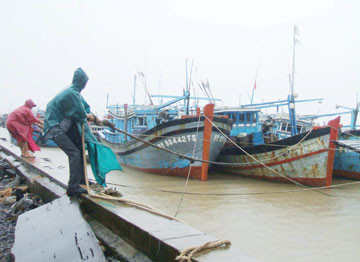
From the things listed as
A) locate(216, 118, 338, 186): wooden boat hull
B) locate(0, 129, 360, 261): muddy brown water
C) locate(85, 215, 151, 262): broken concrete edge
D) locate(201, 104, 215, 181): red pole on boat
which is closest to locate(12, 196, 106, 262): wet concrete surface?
locate(85, 215, 151, 262): broken concrete edge

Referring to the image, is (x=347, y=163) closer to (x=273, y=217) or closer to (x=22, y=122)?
(x=273, y=217)

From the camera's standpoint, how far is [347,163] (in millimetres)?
11195

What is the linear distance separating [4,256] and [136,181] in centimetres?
658

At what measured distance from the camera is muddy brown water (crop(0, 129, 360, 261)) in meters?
4.13

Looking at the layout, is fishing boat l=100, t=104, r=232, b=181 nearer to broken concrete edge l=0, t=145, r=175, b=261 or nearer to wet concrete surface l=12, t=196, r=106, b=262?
broken concrete edge l=0, t=145, r=175, b=261

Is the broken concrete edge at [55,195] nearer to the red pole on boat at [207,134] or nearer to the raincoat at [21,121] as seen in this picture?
the raincoat at [21,121]

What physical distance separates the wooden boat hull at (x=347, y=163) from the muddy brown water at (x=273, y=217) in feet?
6.63

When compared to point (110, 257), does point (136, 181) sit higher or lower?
lower

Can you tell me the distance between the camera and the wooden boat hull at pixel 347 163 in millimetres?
10906

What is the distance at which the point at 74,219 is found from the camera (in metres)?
3.05

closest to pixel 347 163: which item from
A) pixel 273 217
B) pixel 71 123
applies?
pixel 273 217

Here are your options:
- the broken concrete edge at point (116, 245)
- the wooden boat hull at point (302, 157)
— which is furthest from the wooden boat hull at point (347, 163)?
the broken concrete edge at point (116, 245)

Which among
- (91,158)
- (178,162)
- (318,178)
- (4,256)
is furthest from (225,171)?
(4,256)

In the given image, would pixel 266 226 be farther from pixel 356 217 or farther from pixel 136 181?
pixel 136 181
